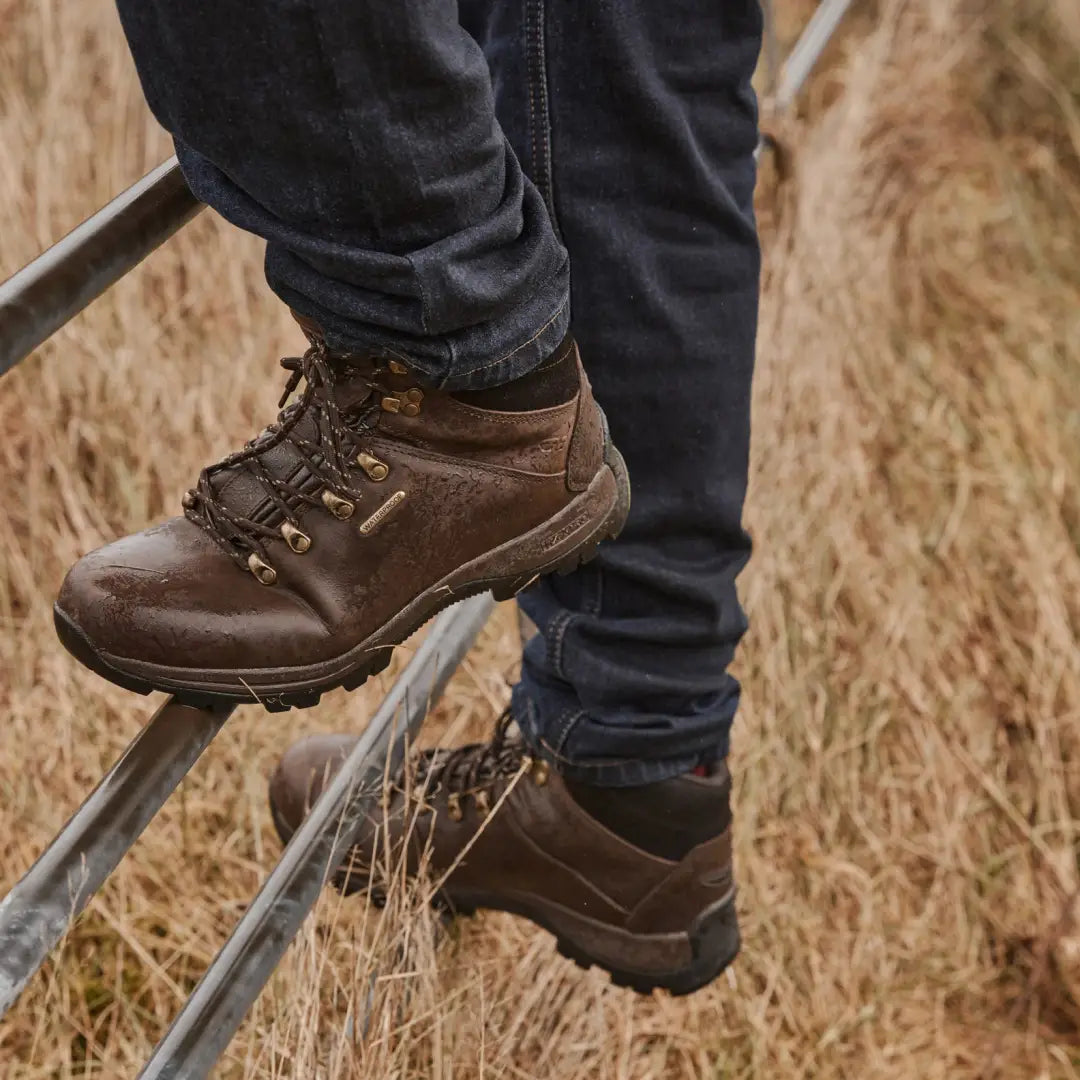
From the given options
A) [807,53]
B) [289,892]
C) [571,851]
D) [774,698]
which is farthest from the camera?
[807,53]

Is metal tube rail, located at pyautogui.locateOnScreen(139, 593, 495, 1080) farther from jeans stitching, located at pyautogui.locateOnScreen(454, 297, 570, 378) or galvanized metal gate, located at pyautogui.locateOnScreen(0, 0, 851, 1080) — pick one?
jeans stitching, located at pyautogui.locateOnScreen(454, 297, 570, 378)

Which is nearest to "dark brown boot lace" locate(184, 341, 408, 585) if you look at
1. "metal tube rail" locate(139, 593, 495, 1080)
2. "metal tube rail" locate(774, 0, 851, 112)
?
"metal tube rail" locate(139, 593, 495, 1080)

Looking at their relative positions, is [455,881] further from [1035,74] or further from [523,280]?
[1035,74]

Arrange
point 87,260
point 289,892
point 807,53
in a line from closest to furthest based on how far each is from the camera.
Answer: point 87,260
point 289,892
point 807,53

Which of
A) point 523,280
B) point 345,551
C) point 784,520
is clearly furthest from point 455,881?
point 784,520

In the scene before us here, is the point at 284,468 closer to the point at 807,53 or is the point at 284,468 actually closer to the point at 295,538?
the point at 295,538

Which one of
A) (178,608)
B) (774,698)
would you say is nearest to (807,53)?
(774,698)

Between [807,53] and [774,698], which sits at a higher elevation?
[807,53]

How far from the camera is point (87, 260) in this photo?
774mm

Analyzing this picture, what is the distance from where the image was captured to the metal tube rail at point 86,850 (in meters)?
0.80

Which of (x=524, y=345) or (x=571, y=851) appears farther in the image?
(x=571, y=851)

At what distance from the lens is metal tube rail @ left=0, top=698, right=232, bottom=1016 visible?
800mm

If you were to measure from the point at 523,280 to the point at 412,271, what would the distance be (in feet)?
0.29

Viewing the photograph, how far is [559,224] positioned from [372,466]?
0.24 metres
